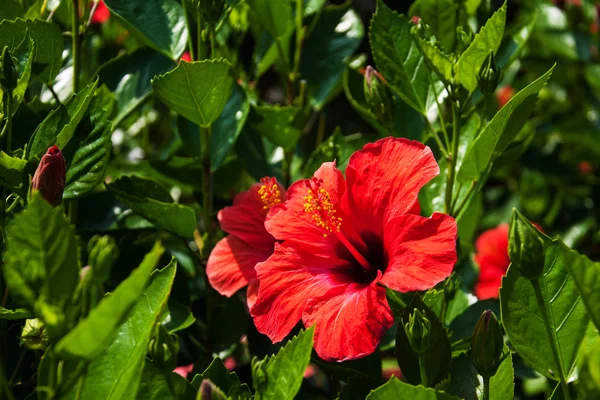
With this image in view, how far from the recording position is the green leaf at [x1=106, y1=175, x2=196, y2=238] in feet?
4.86

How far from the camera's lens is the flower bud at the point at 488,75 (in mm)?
1357

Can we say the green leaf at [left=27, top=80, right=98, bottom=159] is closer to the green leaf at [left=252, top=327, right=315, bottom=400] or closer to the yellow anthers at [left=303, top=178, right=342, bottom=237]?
the yellow anthers at [left=303, top=178, right=342, bottom=237]

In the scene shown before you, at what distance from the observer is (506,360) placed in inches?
48.9

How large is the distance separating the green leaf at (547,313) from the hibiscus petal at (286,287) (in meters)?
0.29

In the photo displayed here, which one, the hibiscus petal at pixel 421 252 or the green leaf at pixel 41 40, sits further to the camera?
the green leaf at pixel 41 40

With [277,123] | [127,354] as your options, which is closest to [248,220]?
[277,123]

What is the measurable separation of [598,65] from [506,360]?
1736 mm

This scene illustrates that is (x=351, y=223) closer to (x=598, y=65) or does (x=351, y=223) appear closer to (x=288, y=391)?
(x=288, y=391)

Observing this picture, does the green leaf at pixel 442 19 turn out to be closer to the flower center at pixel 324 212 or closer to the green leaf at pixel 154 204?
the flower center at pixel 324 212

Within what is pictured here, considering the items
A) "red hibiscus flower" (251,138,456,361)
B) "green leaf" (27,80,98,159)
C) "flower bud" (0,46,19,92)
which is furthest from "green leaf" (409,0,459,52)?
"flower bud" (0,46,19,92)

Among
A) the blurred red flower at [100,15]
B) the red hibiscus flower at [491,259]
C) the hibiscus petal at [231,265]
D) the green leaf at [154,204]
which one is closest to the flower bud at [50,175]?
the green leaf at [154,204]

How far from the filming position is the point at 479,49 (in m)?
1.37

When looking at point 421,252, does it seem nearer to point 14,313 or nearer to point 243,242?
point 243,242

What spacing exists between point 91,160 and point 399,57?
0.62m
